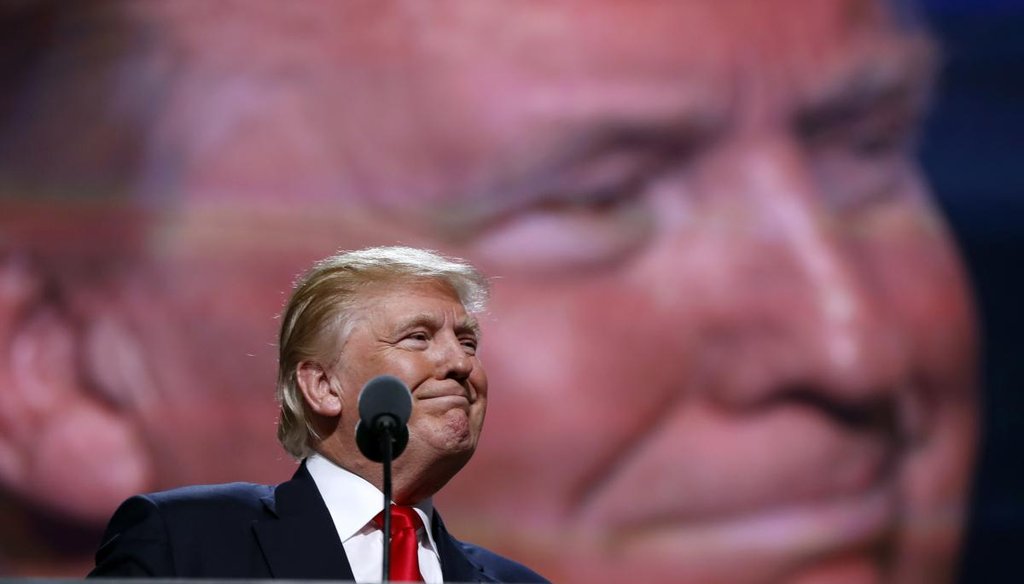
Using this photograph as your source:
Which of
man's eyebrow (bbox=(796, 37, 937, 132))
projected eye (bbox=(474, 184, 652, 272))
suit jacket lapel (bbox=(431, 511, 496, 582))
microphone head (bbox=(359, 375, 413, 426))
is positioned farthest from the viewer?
man's eyebrow (bbox=(796, 37, 937, 132))

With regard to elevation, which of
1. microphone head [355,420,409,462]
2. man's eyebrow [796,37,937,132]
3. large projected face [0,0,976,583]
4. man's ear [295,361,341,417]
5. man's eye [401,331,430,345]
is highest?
man's eyebrow [796,37,937,132]

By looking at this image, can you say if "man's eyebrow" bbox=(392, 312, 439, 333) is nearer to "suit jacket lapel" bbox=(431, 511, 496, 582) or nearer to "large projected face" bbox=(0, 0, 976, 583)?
"suit jacket lapel" bbox=(431, 511, 496, 582)

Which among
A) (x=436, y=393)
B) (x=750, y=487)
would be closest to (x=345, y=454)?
(x=436, y=393)

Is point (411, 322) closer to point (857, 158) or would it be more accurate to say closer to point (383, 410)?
point (383, 410)

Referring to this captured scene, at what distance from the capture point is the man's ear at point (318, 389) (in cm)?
212

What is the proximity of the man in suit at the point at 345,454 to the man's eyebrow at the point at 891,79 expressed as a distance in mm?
1408

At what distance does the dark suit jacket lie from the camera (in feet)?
6.19

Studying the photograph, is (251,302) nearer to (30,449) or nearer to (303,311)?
(30,449)

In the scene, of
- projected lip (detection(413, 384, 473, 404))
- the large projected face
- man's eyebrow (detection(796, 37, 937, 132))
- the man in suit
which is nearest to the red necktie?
the man in suit

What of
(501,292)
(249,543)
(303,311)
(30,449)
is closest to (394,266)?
(303,311)

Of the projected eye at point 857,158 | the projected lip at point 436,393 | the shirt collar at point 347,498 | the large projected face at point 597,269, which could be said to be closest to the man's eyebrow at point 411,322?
the projected lip at point 436,393

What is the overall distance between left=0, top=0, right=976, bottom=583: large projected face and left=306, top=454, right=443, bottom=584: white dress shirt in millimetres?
968

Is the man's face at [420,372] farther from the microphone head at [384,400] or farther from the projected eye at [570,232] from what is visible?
the projected eye at [570,232]

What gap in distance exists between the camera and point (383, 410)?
68.9 inches
